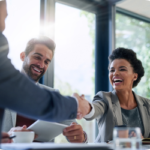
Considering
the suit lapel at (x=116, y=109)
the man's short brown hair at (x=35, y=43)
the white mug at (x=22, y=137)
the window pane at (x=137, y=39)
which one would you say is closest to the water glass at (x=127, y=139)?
the white mug at (x=22, y=137)

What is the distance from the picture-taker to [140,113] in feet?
6.76

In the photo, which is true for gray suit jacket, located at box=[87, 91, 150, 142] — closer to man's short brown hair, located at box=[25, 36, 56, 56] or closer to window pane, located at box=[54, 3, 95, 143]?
man's short brown hair, located at box=[25, 36, 56, 56]

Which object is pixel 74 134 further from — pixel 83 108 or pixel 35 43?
pixel 35 43

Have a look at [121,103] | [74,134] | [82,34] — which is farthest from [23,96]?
[82,34]

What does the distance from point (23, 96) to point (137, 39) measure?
3079 millimetres

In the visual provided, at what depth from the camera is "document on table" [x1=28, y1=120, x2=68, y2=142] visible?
1322 mm

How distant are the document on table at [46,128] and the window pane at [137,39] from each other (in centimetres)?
232

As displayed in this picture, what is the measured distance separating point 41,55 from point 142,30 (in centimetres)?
212

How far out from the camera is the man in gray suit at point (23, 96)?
2.66 feet

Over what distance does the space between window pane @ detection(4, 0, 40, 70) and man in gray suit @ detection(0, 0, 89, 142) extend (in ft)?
5.09

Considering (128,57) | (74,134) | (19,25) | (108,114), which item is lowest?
(74,134)

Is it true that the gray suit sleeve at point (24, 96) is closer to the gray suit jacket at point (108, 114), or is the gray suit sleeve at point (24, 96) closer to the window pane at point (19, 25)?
the gray suit jacket at point (108, 114)

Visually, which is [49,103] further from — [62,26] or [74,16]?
[74,16]

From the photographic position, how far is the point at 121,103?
84.3 inches
